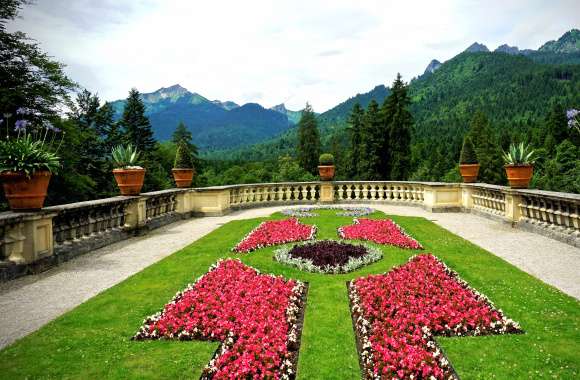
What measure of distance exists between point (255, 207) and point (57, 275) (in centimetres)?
1264

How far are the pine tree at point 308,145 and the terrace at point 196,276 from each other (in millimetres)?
58004

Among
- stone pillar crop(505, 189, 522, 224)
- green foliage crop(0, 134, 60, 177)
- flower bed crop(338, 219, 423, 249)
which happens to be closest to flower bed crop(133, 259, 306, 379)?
flower bed crop(338, 219, 423, 249)

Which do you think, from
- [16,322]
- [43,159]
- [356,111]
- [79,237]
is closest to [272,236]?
[79,237]

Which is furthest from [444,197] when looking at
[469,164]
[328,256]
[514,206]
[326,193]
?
[328,256]

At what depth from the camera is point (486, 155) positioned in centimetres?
7138

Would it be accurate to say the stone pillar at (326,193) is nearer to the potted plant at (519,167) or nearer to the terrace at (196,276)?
the terrace at (196,276)

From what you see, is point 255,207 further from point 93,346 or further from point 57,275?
point 93,346

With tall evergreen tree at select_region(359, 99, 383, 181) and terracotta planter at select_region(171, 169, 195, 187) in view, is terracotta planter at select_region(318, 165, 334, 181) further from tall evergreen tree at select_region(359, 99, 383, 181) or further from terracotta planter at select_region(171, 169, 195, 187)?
tall evergreen tree at select_region(359, 99, 383, 181)

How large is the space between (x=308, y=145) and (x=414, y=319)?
2800 inches

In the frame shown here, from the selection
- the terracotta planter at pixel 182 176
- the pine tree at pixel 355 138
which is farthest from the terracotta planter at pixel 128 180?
the pine tree at pixel 355 138

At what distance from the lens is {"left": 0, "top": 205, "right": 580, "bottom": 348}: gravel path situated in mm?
6465

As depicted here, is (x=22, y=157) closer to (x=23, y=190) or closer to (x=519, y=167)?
(x=23, y=190)

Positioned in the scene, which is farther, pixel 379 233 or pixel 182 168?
pixel 182 168

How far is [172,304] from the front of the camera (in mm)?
6383
